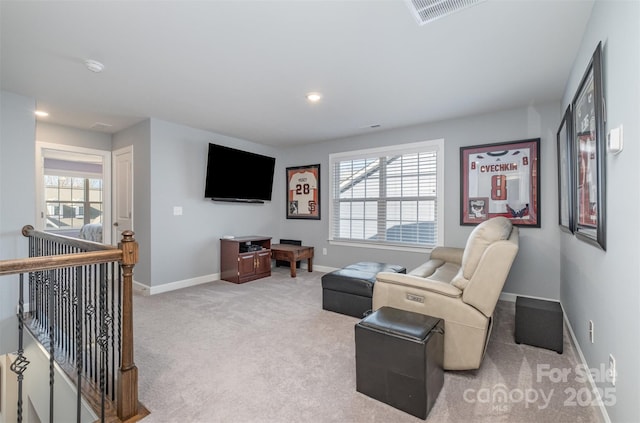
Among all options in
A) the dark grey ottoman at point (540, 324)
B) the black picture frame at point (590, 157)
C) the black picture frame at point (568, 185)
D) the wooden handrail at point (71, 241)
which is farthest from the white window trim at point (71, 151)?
the black picture frame at point (568, 185)

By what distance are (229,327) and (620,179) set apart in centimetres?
303

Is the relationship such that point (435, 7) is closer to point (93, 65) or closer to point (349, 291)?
point (349, 291)

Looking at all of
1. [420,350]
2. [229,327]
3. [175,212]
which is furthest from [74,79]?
[420,350]

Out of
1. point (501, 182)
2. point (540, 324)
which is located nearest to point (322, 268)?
point (501, 182)

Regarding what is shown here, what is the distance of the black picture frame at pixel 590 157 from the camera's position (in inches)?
61.8

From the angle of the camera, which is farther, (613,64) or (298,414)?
(298,414)

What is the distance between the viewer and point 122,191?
4.56 m

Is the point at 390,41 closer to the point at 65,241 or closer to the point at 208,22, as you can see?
the point at 208,22

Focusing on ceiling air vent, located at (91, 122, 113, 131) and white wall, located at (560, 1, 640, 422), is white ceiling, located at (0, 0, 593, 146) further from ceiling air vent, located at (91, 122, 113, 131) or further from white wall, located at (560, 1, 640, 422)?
white wall, located at (560, 1, 640, 422)

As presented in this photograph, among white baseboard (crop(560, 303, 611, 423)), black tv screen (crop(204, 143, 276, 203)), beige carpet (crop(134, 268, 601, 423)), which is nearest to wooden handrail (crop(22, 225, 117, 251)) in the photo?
beige carpet (crop(134, 268, 601, 423))

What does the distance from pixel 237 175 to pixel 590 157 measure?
14.2 ft

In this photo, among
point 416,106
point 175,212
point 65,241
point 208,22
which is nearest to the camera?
point 208,22

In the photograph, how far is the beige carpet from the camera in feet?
5.54

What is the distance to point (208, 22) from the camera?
198cm
